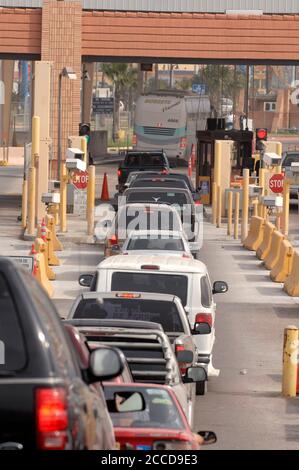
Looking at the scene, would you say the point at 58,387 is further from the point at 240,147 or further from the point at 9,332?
the point at 240,147

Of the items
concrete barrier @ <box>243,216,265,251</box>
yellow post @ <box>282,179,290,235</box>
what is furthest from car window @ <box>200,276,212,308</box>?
yellow post @ <box>282,179,290,235</box>

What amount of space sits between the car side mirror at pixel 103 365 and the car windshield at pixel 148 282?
970 cm

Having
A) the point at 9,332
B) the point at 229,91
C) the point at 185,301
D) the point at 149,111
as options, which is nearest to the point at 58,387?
the point at 9,332

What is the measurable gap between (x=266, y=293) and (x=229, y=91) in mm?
144004

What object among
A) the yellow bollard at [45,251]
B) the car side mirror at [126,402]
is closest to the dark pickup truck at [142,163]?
the yellow bollard at [45,251]

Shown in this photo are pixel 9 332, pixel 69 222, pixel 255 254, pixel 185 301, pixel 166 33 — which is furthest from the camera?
pixel 166 33

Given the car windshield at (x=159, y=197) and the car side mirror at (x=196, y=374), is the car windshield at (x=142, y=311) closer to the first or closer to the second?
the car side mirror at (x=196, y=374)

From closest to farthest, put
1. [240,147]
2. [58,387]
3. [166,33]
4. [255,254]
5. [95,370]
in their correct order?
[58,387], [95,370], [255,254], [166,33], [240,147]

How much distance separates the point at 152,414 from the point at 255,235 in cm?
2378

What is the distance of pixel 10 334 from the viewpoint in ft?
23.2

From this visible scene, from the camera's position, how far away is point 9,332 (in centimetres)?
710

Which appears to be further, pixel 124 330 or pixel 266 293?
pixel 266 293

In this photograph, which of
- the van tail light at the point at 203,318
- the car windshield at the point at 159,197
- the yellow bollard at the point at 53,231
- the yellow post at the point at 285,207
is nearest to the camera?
the van tail light at the point at 203,318

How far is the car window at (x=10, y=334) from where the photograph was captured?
600cm
